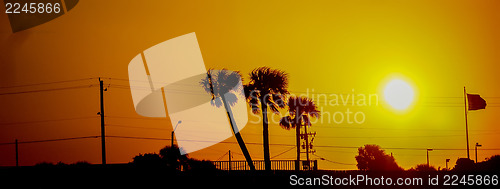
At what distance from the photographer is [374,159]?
109 metres

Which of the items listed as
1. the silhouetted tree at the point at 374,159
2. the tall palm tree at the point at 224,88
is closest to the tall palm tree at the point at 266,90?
the tall palm tree at the point at 224,88

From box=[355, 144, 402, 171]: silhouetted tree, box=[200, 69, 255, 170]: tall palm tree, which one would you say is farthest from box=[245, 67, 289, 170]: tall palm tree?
box=[355, 144, 402, 171]: silhouetted tree

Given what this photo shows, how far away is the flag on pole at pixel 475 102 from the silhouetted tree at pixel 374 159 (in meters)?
37.9

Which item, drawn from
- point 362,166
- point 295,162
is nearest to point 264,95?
point 295,162

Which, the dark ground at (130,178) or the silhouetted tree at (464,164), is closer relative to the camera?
the dark ground at (130,178)

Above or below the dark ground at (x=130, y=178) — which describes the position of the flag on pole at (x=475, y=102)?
above

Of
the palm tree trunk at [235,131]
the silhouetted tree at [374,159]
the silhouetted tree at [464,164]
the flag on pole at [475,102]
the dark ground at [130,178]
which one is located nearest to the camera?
the dark ground at [130,178]

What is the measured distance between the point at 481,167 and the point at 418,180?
2010cm

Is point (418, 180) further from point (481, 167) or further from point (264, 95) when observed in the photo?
point (481, 167)

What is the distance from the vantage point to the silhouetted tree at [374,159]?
106 metres

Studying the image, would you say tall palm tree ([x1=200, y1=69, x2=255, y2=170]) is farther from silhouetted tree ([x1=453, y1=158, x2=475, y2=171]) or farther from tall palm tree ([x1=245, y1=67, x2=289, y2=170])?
silhouetted tree ([x1=453, y1=158, x2=475, y2=171])

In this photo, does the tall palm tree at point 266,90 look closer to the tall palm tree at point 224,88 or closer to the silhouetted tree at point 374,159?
the tall palm tree at point 224,88

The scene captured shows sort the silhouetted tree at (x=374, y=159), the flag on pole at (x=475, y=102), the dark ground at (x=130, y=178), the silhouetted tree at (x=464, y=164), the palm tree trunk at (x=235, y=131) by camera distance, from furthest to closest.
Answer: the silhouetted tree at (x=374, y=159)
the flag on pole at (x=475, y=102)
the silhouetted tree at (x=464, y=164)
the palm tree trunk at (x=235, y=131)
the dark ground at (x=130, y=178)

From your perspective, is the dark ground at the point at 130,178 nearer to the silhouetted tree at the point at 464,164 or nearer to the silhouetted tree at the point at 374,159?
the silhouetted tree at the point at 464,164
